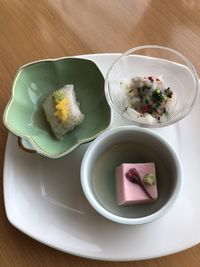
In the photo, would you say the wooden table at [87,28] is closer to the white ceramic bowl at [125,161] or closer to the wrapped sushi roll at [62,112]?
the wrapped sushi roll at [62,112]

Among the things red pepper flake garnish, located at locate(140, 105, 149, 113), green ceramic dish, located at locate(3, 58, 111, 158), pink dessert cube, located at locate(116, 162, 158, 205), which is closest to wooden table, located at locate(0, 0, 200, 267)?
green ceramic dish, located at locate(3, 58, 111, 158)

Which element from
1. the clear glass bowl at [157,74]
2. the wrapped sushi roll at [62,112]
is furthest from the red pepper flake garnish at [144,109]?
the wrapped sushi roll at [62,112]

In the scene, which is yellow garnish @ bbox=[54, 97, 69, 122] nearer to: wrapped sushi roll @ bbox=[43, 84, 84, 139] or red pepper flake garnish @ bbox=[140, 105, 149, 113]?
wrapped sushi roll @ bbox=[43, 84, 84, 139]

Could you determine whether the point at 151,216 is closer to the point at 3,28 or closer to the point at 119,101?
the point at 119,101

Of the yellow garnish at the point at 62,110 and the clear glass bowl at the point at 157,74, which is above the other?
the clear glass bowl at the point at 157,74

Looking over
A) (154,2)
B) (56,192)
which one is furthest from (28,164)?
(154,2)

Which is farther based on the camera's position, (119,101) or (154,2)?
(154,2)
